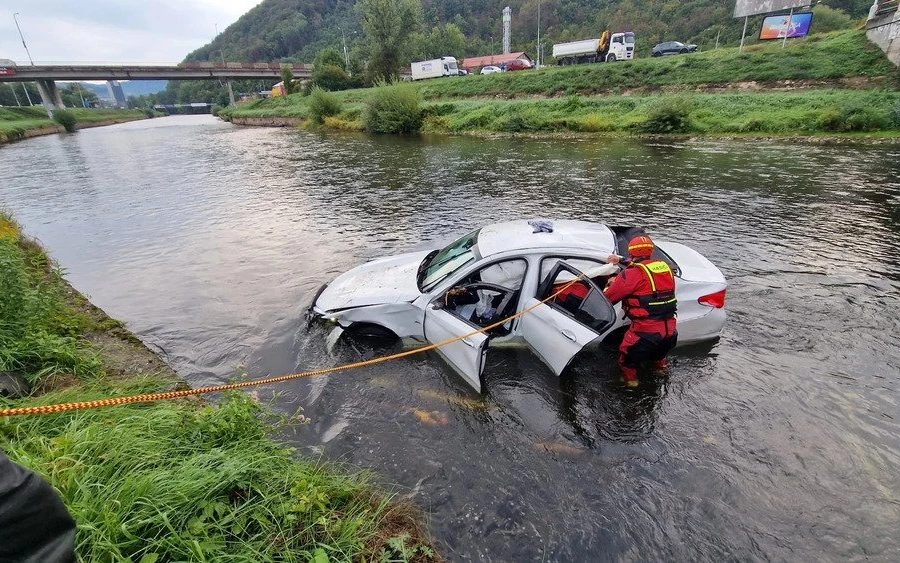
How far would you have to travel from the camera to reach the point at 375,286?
6043mm

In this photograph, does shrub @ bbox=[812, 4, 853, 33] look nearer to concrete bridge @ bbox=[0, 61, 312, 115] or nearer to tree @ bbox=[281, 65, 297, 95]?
tree @ bbox=[281, 65, 297, 95]

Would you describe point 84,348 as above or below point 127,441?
below

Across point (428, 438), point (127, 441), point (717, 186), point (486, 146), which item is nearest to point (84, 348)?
point (127, 441)

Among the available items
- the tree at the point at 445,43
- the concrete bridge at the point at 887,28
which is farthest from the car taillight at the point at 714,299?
the tree at the point at 445,43

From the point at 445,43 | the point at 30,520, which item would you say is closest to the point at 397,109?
the point at 30,520

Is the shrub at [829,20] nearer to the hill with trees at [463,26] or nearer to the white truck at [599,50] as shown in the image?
the hill with trees at [463,26]

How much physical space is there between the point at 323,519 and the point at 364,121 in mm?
36659

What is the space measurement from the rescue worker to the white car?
28 cm

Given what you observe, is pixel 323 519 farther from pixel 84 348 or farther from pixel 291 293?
pixel 291 293

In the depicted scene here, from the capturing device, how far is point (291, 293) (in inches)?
324

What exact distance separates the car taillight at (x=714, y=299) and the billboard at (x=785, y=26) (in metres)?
42.3

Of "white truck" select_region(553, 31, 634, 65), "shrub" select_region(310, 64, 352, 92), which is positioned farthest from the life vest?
"shrub" select_region(310, 64, 352, 92)

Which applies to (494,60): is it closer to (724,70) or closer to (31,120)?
(724,70)

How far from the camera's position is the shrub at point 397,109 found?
33.3 meters
